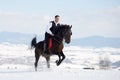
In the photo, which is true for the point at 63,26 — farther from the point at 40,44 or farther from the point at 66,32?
the point at 40,44

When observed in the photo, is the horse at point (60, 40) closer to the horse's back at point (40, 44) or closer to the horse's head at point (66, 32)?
the horse's head at point (66, 32)

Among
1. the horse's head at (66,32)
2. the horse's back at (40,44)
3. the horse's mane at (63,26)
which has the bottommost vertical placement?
the horse's back at (40,44)

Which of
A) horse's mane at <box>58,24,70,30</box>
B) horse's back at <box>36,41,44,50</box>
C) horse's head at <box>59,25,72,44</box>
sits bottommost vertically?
horse's back at <box>36,41,44,50</box>

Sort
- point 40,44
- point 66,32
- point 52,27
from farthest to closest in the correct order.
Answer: point 40,44 → point 52,27 → point 66,32

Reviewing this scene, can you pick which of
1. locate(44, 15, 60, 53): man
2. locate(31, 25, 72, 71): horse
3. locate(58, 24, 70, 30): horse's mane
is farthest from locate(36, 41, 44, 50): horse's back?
locate(58, 24, 70, 30): horse's mane

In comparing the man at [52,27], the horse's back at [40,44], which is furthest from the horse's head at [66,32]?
the horse's back at [40,44]

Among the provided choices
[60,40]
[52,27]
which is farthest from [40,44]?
[60,40]

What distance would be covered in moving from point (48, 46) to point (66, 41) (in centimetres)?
131

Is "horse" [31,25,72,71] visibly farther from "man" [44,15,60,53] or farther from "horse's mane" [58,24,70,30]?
"man" [44,15,60,53]

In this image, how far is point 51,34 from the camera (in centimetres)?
2591

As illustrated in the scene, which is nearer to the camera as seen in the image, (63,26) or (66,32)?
(66,32)

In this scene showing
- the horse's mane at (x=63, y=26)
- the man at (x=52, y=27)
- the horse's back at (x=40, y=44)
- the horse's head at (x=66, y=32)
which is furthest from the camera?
the horse's back at (x=40, y=44)

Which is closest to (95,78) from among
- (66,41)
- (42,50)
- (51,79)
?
(51,79)

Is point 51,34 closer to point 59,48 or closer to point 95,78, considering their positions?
point 59,48
